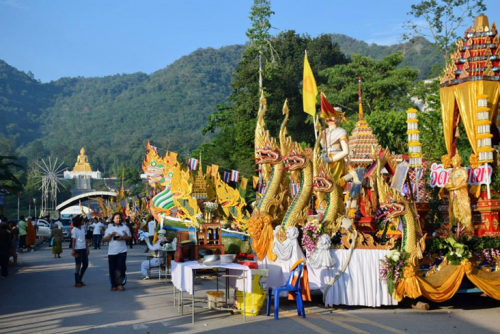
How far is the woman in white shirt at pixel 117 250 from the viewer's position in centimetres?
1224

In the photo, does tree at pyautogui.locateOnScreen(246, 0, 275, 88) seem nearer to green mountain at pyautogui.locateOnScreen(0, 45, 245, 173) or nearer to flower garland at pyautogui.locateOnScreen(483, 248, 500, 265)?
flower garland at pyautogui.locateOnScreen(483, 248, 500, 265)

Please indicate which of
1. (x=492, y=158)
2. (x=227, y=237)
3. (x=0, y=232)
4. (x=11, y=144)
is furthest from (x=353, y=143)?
(x=11, y=144)

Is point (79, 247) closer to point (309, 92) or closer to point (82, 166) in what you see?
point (309, 92)

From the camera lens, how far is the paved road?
26.6 feet

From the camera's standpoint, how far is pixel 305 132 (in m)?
43.3

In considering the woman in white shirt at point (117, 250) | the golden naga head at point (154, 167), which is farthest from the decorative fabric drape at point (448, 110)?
the golden naga head at point (154, 167)

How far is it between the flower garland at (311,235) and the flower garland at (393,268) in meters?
1.25

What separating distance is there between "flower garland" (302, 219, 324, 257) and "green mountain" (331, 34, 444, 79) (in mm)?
49187

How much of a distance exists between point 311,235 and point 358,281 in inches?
44.5

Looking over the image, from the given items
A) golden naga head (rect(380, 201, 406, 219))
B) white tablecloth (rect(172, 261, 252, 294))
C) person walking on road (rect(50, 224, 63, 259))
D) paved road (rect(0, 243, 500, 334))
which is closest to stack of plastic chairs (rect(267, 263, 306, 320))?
paved road (rect(0, 243, 500, 334))

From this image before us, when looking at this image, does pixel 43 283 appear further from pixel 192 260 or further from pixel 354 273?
pixel 354 273

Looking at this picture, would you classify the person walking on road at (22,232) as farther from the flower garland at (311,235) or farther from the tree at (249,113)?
the flower garland at (311,235)

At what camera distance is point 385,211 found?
33.2ft

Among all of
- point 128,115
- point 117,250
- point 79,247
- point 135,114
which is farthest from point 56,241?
point 128,115
